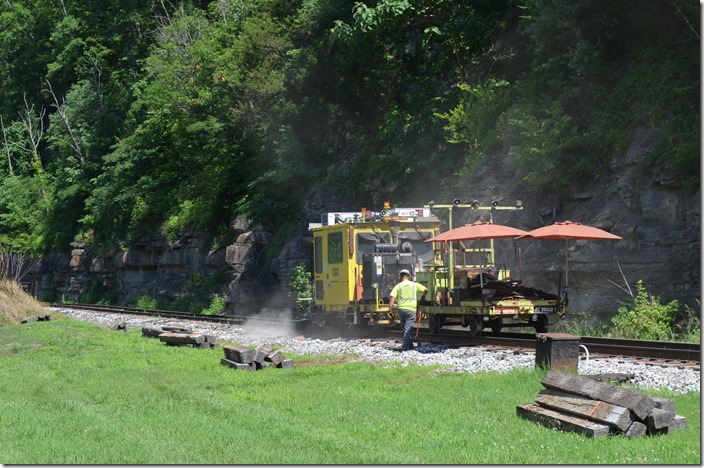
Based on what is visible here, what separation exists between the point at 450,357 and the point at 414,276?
5.83 m

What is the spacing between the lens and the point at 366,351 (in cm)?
1828

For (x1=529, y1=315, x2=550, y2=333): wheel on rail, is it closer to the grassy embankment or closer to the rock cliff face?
the rock cliff face

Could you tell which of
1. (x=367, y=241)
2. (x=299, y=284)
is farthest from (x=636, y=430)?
(x=299, y=284)

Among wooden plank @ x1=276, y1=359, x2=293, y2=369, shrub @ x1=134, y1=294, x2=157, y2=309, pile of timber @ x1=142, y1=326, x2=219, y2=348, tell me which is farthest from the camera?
shrub @ x1=134, y1=294, x2=157, y2=309

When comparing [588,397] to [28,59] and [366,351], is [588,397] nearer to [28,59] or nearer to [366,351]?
[366,351]

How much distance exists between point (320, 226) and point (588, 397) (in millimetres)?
15368

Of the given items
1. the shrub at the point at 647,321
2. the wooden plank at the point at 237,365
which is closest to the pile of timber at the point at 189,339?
the wooden plank at the point at 237,365

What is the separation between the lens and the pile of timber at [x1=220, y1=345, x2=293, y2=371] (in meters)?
15.6

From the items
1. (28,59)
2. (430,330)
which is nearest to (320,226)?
(430,330)

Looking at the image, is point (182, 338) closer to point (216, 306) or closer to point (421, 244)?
point (421, 244)

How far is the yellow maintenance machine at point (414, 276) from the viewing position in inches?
747

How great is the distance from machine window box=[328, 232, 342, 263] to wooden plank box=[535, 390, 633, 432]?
13029 millimetres

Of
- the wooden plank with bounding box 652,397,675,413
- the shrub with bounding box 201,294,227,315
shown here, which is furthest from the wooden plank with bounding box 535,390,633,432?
the shrub with bounding box 201,294,227,315

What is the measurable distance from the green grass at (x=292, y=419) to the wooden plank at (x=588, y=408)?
20cm
